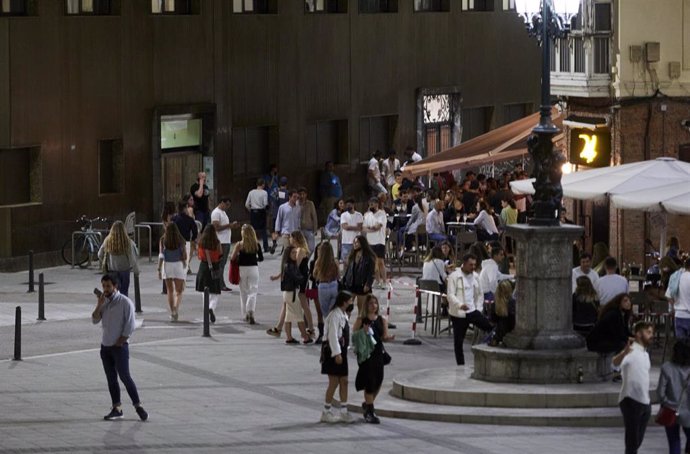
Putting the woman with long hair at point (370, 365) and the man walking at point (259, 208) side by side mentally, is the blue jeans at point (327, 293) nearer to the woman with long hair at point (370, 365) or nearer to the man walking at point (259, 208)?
the woman with long hair at point (370, 365)

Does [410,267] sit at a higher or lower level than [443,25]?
lower

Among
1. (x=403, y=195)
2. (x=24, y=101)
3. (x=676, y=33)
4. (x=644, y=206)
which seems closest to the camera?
(x=644, y=206)

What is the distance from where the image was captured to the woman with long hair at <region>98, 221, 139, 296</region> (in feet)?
95.1

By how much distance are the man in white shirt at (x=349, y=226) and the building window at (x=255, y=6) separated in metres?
10.4

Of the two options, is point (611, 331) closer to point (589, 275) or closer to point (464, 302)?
point (464, 302)

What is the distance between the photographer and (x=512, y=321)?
977 inches

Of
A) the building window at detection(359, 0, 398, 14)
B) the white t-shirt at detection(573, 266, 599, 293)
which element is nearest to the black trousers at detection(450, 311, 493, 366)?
the white t-shirt at detection(573, 266, 599, 293)

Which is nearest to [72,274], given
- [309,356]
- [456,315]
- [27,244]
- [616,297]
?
[27,244]

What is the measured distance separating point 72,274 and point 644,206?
1279 centimetres

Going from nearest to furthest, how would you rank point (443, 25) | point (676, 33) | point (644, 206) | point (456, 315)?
point (456, 315) → point (644, 206) → point (676, 33) → point (443, 25)

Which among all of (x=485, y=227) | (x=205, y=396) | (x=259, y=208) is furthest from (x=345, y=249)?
(x=205, y=396)

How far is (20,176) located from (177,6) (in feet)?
20.4

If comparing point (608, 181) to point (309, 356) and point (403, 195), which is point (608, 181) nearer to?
point (309, 356)

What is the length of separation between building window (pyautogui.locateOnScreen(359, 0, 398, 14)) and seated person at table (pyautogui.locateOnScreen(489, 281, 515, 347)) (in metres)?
24.1
